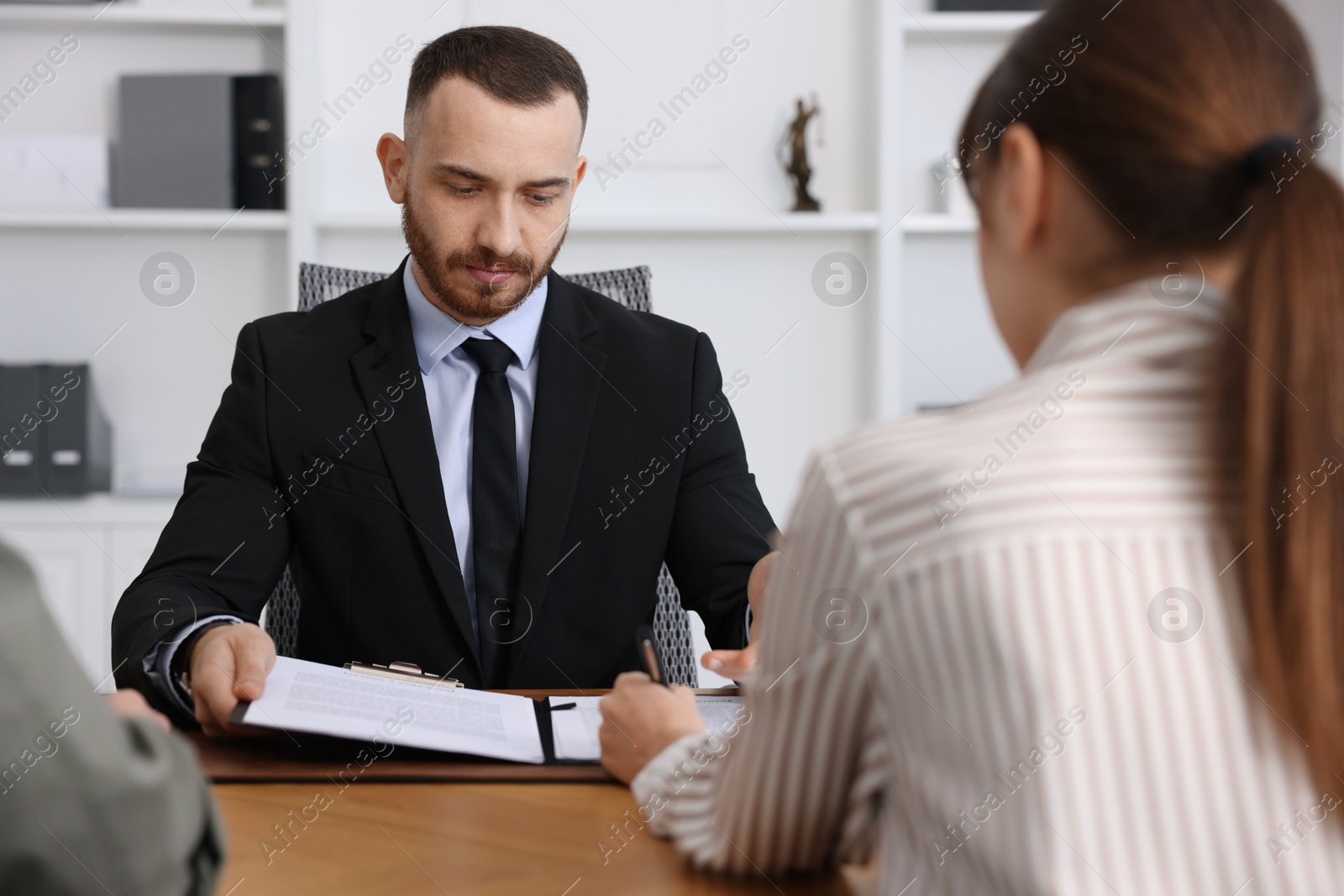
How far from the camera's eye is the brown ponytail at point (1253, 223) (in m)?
0.57

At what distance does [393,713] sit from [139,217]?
2.17 m

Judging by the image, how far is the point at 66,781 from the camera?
493 millimetres

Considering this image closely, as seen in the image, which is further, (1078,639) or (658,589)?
(658,589)

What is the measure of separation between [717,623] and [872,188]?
1.73 metres

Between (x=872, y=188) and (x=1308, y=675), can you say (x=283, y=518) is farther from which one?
(x=872, y=188)

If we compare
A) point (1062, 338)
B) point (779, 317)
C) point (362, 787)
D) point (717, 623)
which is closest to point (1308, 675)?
point (1062, 338)

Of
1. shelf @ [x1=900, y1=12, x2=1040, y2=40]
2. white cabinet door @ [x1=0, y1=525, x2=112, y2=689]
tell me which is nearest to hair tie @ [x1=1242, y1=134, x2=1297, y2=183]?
shelf @ [x1=900, y1=12, x2=1040, y2=40]

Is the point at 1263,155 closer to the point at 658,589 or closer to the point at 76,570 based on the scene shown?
the point at 658,589

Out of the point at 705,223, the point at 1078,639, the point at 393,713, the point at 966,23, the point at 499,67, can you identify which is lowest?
the point at 393,713

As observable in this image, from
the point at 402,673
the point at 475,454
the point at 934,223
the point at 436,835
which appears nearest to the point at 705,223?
the point at 934,223

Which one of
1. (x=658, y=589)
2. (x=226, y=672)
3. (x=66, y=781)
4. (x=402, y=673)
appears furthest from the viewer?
(x=658, y=589)

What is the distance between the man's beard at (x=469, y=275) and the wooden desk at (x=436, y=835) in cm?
77

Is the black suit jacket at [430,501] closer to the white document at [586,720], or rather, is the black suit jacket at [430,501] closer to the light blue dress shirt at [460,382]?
the light blue dress shirt at [460,382]

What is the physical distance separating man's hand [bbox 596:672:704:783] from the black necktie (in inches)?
21.9
